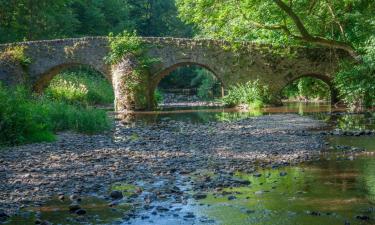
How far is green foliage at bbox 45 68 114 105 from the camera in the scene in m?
23.4

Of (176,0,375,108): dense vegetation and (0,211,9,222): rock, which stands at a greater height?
(176,0,375,108): dense vegetation

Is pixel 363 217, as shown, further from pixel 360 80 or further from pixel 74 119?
pixel 360 80

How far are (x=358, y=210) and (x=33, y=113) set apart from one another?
8.40 meters

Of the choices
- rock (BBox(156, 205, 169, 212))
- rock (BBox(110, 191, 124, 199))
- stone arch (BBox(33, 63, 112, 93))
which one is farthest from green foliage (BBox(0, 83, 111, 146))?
stone arch (BBox(33, 63, 112, 93))

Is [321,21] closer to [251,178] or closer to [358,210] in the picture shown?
[251,178]

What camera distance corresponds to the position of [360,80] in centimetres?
1973

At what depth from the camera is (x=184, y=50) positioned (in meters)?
23.4

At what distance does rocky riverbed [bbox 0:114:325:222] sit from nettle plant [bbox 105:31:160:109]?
30.1 ft

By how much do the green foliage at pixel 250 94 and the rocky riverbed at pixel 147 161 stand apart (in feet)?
30.1

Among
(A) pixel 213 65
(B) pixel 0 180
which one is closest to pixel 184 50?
(A) pixel 213 65

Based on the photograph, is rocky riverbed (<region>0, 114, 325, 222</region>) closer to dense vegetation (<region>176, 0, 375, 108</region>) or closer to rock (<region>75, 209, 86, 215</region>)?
rock (<region>75, 209, 86, 215</region>)

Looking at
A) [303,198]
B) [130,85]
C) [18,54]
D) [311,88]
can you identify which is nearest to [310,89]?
[311,88]

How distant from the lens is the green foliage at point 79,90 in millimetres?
23434

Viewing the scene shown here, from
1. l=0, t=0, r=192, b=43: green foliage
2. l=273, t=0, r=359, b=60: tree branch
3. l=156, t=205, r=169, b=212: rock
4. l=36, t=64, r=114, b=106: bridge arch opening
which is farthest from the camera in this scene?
l=0, t=0, r=192, b=43: green foliage
